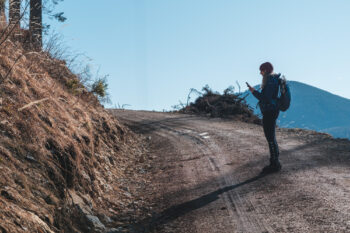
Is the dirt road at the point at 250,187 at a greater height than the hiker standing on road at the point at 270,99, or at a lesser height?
lesser

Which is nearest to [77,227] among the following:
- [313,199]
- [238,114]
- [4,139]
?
[4,139]

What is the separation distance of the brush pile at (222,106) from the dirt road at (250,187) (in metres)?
9.17

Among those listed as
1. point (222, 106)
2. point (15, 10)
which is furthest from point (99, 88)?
point (222, 106)

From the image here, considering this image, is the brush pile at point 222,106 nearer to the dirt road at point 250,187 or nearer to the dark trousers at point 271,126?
the dirt road at point 250,187

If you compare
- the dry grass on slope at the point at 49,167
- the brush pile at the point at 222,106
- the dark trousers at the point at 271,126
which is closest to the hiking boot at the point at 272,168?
the dark trousers at the point at 271,126

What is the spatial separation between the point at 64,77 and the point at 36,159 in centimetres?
481

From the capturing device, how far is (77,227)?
173 inches

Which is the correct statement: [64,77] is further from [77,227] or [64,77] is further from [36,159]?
[77,227]

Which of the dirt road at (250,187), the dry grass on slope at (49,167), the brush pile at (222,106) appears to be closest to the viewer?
the dry grass on slope at (49,167)

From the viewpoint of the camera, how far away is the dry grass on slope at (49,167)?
13.3ft

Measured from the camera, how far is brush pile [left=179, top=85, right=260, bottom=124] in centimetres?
2127

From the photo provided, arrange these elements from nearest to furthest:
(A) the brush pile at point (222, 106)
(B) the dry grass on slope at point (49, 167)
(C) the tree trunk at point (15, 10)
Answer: (B) the dry grass on slope at point (49, 167) → (C) the tree trunk at point (15, 10) → (A) the brush pile at point (222, 106)

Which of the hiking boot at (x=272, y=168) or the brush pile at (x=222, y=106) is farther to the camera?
the brush pile at (x=222, y=106)

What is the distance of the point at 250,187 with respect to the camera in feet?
20.8
